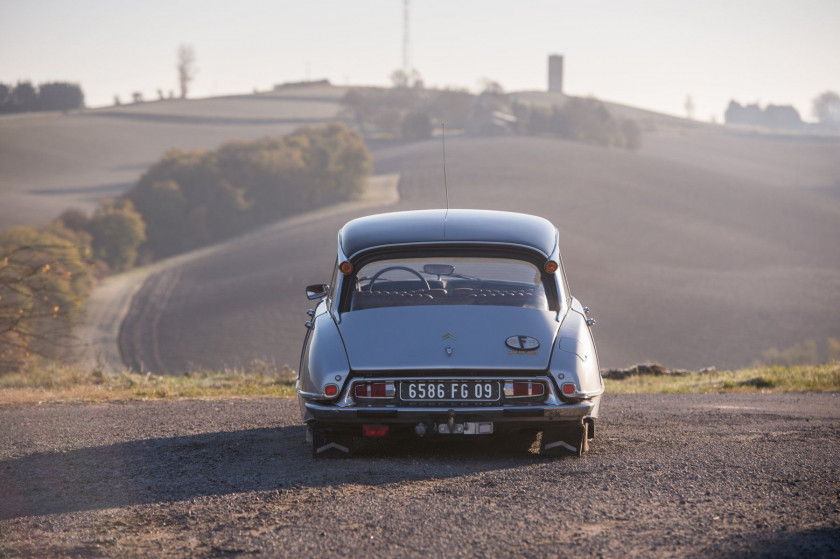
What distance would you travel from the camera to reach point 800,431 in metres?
8.12

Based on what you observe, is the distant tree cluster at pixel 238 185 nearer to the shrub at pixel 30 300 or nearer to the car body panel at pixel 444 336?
the shrub at pixel 30 300

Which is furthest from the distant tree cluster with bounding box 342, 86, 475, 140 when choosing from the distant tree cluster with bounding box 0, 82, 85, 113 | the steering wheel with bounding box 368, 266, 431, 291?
the steering wheel with bounding box 368, 266, 431, 291

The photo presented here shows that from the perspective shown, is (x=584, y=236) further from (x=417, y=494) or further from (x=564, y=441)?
(x=417, y=494)

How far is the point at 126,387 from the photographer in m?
13.2

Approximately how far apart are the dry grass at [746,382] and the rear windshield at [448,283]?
22.4ft

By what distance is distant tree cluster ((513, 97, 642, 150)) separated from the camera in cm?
13462

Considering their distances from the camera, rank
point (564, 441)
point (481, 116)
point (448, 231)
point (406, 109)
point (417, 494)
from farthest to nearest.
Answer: point (406, 109)
point (481, 116)
point (448, 231)
point (564, 441)
point (417, 494)

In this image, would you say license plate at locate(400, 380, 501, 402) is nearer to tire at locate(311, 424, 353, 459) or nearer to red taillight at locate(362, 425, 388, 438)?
red taillight at locate(362, 425, 388, 438)

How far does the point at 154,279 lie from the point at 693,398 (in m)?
59.0

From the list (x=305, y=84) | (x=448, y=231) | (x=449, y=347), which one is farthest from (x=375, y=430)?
(x=305, y=84)

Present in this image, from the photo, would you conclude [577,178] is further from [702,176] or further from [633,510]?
[633,510]

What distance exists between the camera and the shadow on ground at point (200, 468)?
5723mm

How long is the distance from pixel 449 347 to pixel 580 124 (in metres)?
132

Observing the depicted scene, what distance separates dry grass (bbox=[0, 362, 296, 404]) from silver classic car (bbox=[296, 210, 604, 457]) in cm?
511
